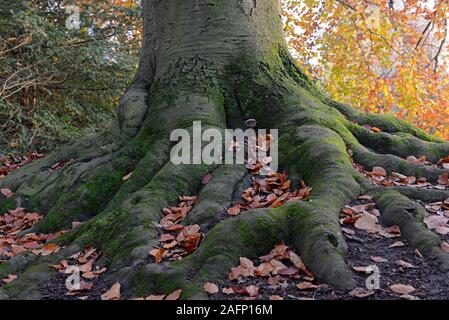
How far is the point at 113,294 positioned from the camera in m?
3.15

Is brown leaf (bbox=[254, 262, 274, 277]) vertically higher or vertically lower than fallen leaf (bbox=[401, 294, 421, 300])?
higher

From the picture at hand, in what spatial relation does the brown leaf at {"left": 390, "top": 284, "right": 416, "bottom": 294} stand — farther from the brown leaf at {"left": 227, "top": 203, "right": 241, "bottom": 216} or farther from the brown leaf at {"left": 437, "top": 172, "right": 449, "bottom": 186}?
the brown leaf at {"left": 437, "top": 172, "right": 449, "bottom": 186}

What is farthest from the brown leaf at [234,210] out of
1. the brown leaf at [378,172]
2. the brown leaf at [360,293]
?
the brown leaf at [378,172]

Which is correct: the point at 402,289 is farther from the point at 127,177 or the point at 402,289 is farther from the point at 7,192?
the point at 7,192

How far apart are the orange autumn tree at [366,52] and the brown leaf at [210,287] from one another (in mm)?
11253

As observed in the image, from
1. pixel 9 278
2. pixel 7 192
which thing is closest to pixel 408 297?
pixel 9 278

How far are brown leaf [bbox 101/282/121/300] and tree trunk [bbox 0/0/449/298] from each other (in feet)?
0.24

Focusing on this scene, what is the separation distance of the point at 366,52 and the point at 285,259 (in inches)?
473

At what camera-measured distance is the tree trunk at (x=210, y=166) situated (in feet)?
10.8

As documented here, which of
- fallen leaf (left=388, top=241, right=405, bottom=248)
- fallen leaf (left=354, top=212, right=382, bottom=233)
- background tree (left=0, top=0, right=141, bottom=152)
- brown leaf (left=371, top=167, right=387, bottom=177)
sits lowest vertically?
fallen leaf (left=388, top=241, right=405, bottom=248)

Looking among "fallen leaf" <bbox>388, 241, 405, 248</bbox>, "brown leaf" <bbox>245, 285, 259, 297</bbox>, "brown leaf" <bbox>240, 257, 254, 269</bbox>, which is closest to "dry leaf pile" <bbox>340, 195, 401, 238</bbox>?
"fallen leaf" <bbox>388, 241, 405, 248</bbox>

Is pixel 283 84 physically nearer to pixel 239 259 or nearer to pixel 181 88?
pixel 181 88

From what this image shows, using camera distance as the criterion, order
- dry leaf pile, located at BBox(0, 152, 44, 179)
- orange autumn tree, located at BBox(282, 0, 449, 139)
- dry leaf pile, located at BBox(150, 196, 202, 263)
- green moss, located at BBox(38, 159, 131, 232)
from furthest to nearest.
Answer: orange autumn tree, located at BBox(282, 0, 449, 139) → dry leaf pile, located at BBox(0, 152, 44, 179) → green moss, located at BBox(38, 159, 131, 232) → dry leaf pile, located at BBox(150, 196, 202, 263)

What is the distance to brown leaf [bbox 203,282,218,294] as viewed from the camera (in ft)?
9.62
